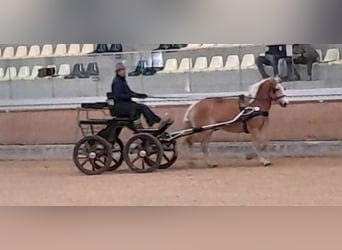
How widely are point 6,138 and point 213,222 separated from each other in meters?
5.12

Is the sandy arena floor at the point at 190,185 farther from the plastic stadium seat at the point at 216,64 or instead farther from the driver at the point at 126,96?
the plastic stadium seat at the point at 216,64

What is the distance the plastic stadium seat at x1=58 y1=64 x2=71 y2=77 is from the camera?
16.4 ft

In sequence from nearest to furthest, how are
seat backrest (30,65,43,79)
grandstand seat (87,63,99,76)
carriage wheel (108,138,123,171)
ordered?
1. carriage wheel (108,138,123,171)
2. grandstand seat (87,63,99,76)
3. seat backrest (30,65,43,79)

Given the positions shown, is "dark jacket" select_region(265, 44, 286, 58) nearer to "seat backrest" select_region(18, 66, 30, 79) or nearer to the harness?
the harness

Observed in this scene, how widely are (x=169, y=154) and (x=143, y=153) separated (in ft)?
0.94

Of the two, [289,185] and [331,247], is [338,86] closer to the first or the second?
[289,185]

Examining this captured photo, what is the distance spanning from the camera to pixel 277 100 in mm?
4523

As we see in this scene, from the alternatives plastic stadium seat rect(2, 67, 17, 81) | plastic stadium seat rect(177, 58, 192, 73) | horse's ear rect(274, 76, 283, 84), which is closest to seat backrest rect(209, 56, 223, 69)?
plastic stadium seat rect(177, 58, 192, 73)

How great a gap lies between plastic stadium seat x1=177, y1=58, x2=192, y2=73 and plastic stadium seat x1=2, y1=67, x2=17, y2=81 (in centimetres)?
136

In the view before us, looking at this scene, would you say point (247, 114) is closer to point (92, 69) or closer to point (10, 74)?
point (92, 69)

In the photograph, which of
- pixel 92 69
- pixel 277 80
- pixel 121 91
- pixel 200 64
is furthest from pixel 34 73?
pixel 277 80

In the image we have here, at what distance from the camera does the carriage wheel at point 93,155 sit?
4.27 metres
